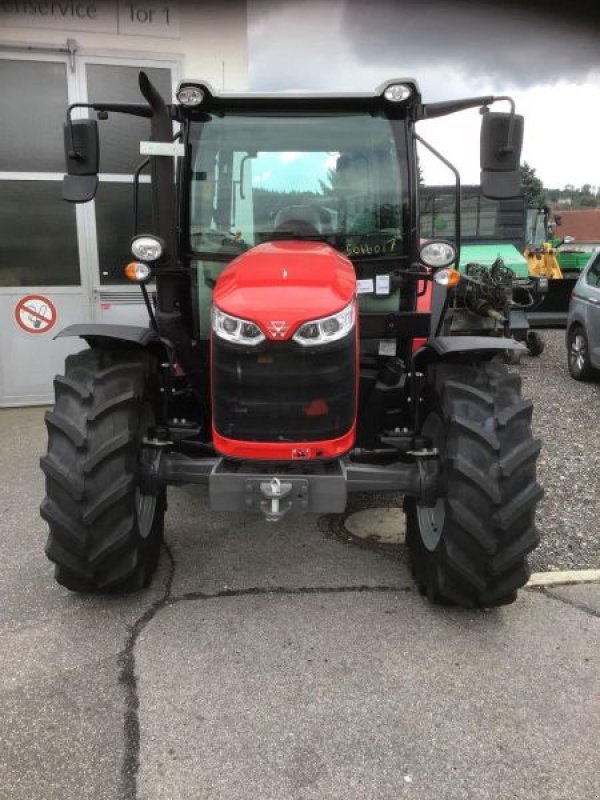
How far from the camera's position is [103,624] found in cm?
297

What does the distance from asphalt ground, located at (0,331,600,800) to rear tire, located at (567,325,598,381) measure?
500 cm

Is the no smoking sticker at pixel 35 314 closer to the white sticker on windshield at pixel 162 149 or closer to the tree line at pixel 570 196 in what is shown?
the white sticker on windshield at pixel 162 149

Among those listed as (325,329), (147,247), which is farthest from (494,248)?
(325,329)

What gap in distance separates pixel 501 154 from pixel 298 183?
40.0 inches

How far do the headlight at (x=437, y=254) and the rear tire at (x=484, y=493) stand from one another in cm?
63

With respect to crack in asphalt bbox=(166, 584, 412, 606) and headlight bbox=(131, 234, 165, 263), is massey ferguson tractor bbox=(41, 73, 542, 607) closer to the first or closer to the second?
headlight bbox=(131, 234, 165, 263)

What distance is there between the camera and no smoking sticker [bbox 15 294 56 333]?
22.2 feet

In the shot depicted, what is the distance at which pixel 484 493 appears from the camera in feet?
8.95

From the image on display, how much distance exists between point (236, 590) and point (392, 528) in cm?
114

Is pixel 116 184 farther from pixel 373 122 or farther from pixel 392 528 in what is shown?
pixel 392 528

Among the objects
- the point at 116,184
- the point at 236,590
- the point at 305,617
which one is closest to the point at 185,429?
the point at 236,590

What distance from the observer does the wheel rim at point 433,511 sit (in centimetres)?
300

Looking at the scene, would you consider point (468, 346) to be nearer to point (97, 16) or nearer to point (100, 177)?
point (100, 177)

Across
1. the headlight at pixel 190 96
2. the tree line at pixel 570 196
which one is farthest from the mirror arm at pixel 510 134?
the tree line at pixel 570 196
